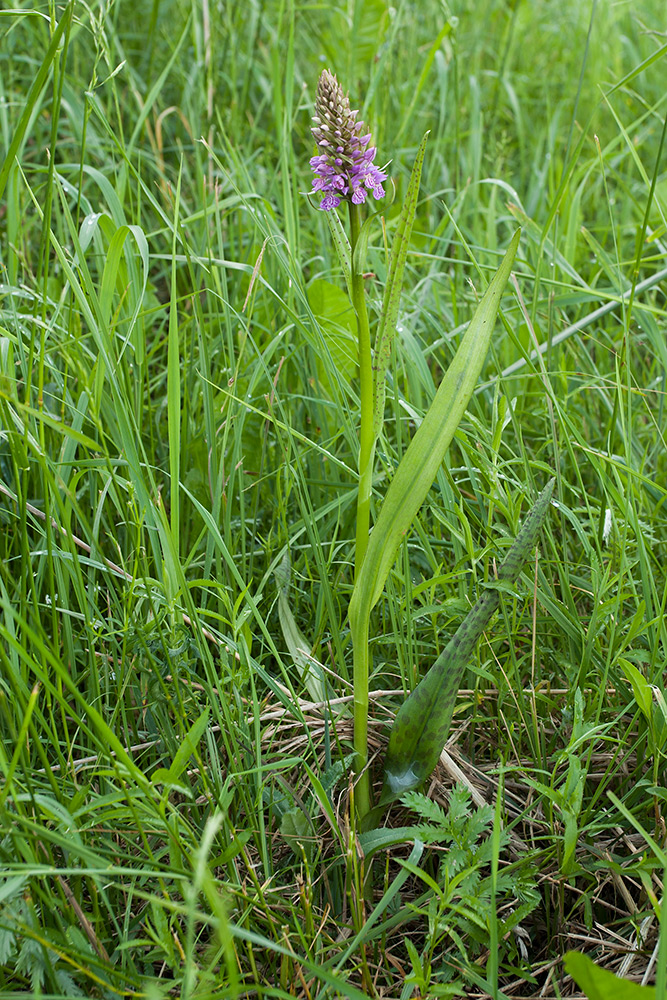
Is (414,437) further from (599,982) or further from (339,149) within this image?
(599,982)

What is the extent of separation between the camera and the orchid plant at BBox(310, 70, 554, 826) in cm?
107

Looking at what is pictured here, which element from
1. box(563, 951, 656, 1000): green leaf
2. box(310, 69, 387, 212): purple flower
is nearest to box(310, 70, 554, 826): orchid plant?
box(310, 69, 387, 212): purple flower

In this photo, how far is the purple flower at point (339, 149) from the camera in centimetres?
106

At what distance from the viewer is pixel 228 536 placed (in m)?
1.46

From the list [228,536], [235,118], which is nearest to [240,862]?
[228,536]

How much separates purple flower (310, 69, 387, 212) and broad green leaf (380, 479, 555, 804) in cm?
52

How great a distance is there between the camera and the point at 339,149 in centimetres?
106

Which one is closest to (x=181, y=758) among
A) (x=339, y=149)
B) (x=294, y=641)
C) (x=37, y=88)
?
(x=294, y=641)

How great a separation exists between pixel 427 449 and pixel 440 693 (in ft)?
1.21

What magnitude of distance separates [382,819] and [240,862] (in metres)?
0.27

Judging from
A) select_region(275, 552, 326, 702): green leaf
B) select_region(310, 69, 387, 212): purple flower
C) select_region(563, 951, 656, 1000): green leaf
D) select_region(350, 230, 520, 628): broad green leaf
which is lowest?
select_region(563, 951, 656, 1000): green leaf

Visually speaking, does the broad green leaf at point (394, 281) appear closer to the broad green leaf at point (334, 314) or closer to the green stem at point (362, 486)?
the green stem at point (362, 486)

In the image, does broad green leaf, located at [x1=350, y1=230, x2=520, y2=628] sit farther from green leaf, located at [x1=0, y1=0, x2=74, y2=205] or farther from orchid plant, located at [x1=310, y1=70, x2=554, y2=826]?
green leaf, located at [x1=0, y1=0, x2=74, y2=205]

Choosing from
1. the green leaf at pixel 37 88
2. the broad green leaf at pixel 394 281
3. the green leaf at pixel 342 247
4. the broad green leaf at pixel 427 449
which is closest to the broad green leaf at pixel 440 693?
the broad green leaf at pixel 427 449
